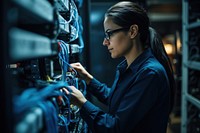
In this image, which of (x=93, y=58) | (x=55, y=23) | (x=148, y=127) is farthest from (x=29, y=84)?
(x=93, y=58)

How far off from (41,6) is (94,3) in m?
1.90

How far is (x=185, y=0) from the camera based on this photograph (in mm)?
3268

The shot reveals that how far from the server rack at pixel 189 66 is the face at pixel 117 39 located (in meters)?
2.06

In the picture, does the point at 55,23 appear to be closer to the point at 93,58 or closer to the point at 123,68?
the point at 123,68

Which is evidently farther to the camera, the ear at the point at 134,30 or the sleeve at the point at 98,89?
the sleeve at the point at 98,89

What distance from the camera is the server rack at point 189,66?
3252 mm

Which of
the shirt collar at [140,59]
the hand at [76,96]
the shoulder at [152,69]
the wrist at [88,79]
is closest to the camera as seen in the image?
the hand at [76,96]

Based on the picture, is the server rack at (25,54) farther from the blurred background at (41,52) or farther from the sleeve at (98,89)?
the sleeve at (98,89)

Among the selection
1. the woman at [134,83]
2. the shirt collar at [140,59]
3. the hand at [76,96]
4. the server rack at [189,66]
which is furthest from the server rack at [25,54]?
the server rack at [189,66]

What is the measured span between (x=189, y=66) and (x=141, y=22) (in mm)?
2033

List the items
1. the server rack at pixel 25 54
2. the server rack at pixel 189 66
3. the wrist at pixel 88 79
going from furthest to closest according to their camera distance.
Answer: the server rack at pixel 189 66 < the wrist at pixel 88 79 < the server rack at pixel 25 54

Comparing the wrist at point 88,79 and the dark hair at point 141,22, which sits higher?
the dark hair at point 141,22

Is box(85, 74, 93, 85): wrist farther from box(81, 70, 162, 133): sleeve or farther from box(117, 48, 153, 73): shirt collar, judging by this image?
box(81, 70, 162, 133): sleeve

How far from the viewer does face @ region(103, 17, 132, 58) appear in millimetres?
1355
